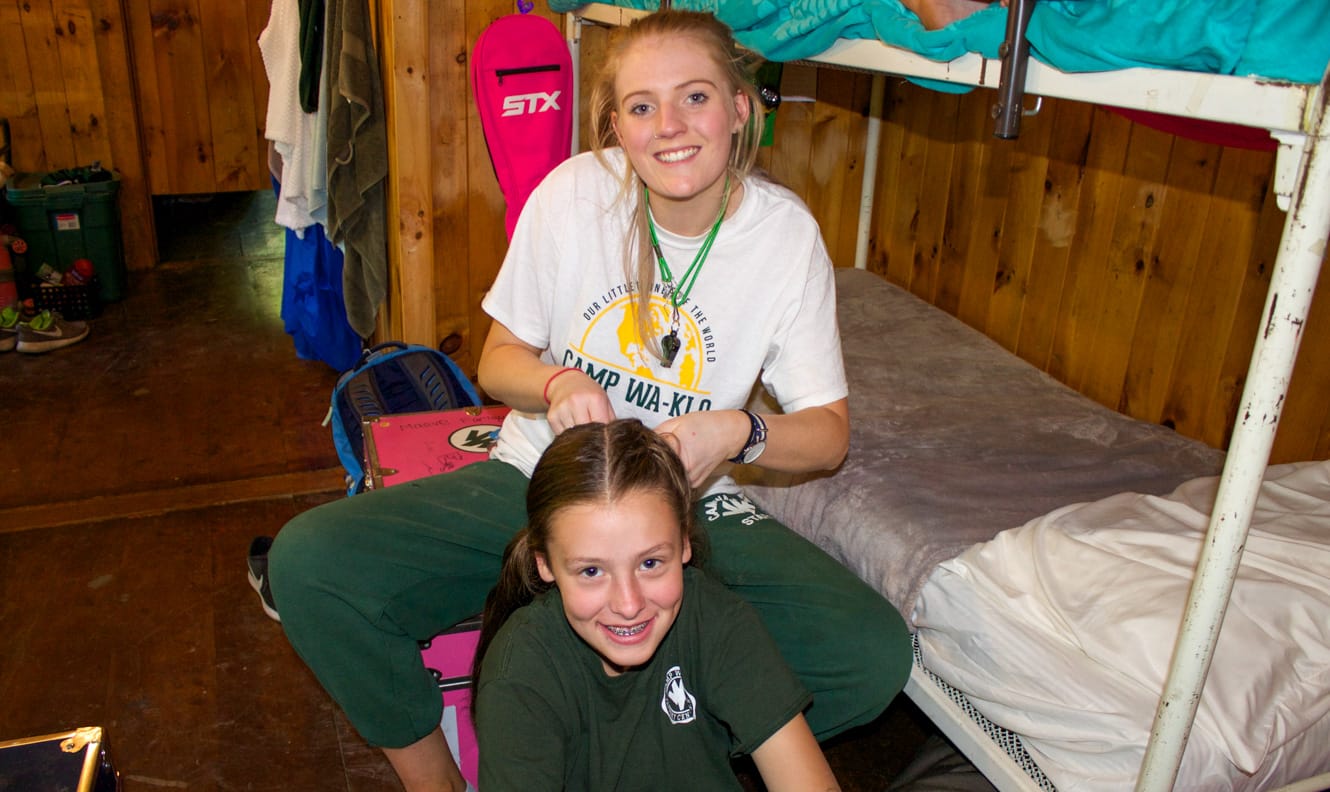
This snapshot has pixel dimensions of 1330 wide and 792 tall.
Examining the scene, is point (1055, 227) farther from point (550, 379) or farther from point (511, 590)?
point (511, 590)

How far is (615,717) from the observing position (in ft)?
4.02

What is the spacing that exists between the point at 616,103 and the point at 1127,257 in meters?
1.24

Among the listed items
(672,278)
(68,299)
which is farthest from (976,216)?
(68,299)

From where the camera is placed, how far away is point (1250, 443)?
3.20ft

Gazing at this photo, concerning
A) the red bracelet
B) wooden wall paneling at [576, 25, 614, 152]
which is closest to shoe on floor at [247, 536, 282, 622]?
the red bracelet

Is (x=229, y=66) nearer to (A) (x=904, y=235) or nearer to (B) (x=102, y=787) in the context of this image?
(A) (x=904, y=235)

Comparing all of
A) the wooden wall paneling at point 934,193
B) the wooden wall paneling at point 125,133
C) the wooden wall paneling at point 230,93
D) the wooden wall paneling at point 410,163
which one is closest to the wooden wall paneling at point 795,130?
the wooden wall paneling at point 934,193

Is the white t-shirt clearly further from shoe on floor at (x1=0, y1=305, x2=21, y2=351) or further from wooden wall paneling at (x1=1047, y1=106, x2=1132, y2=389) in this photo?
shoe on floor at (x1=0, y1=305, x2=21, y2=351)

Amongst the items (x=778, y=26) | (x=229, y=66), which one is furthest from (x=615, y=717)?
(x=229, y=66)

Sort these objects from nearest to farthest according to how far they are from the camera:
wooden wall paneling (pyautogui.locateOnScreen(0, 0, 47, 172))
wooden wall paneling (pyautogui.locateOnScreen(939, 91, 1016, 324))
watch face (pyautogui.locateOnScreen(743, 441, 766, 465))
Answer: watch face (pyautogui.locateOnScreen(743, 441, 766, 465)), wooden wall paneling (pyautogui.locateOnScreen(939, 91, 1016, 324)), wooden wall paneling (pyautogui.locateOnScreen(0, 0, 47, 172))

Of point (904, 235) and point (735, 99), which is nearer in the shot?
point (735, 99)

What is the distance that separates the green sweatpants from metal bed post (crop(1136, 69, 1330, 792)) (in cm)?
39

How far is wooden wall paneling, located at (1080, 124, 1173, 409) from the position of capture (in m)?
2.09

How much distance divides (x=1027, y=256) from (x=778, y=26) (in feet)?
3.68
